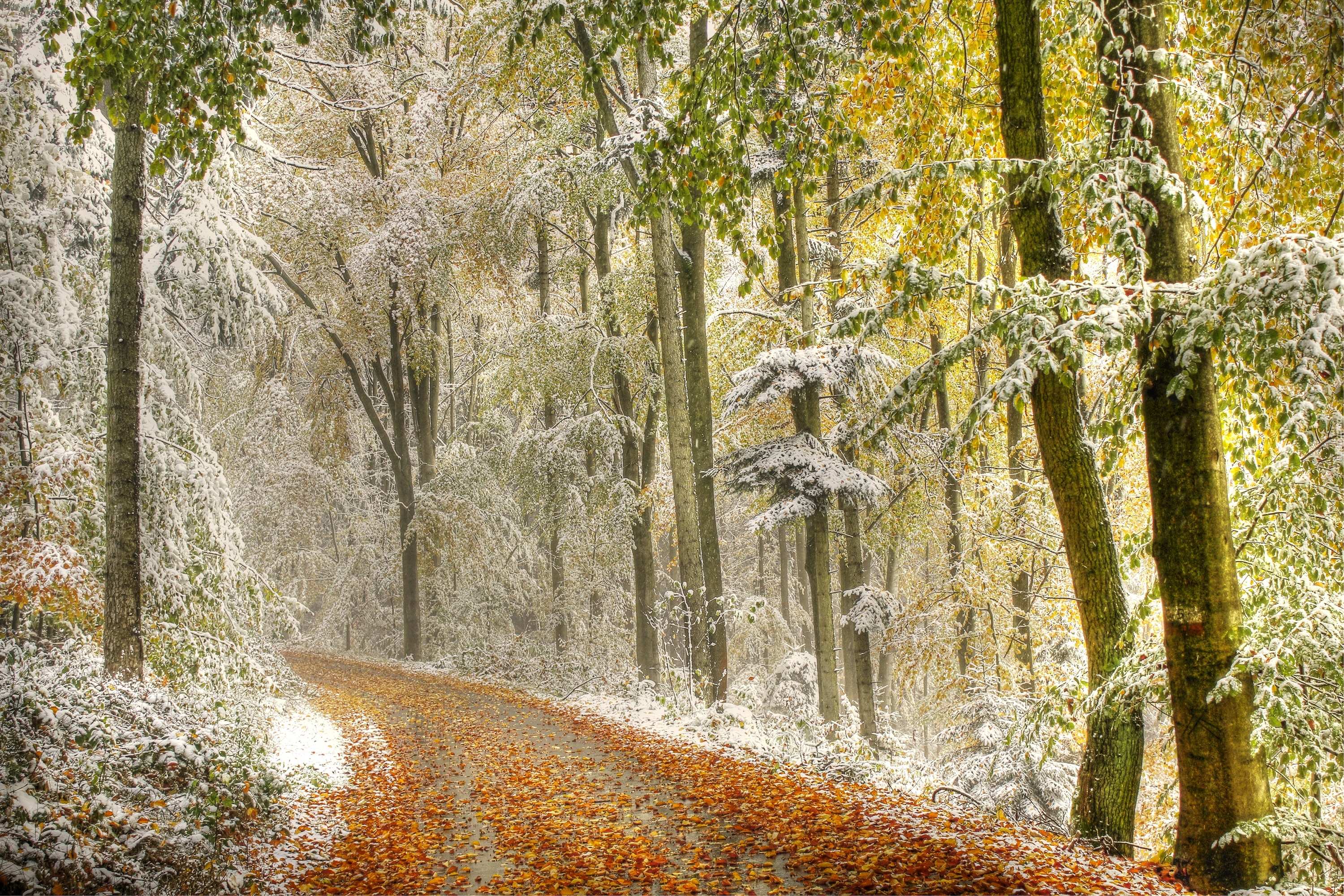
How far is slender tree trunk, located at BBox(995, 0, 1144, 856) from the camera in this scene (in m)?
4.92

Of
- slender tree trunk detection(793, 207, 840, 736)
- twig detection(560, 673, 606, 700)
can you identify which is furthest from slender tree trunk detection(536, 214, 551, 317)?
twig detection(560, 673, 606, 700)

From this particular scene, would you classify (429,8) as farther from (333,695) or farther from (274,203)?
(333,695)

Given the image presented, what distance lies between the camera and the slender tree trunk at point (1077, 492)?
492cm

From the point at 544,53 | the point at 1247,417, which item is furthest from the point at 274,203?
the point at 1247,417

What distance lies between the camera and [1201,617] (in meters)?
4.28

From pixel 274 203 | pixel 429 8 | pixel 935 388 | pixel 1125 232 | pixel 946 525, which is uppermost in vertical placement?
pixel 429 8

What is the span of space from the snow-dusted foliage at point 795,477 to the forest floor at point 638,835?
11.2ft

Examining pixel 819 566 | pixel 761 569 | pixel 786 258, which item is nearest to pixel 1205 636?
pixel 819 566

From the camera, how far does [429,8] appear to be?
12.9m

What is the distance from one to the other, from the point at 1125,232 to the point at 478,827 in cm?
591

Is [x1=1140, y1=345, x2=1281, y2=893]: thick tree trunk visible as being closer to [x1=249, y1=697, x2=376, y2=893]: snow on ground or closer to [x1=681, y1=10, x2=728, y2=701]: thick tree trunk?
[x1=249, y1=697, x2=376, y2=893]: snow on ground

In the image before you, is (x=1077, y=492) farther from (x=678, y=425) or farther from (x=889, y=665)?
(x=889, y=665)

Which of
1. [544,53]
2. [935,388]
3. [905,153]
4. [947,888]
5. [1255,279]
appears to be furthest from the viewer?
[544,53]

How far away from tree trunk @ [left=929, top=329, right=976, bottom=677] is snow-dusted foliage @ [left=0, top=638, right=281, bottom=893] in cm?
907
